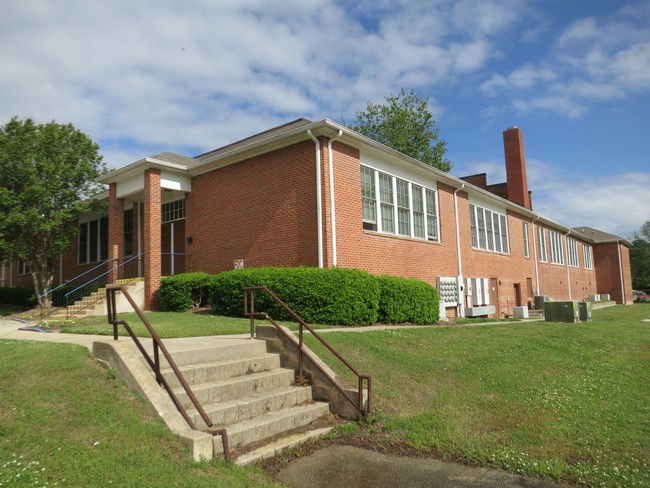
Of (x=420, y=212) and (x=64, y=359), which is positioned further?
(x=420, y=212)

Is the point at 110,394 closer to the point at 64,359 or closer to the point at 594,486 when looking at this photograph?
the point at 64,359

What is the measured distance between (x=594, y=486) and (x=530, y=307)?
81.7 feet

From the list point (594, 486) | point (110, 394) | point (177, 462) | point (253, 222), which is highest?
point (253, 222)

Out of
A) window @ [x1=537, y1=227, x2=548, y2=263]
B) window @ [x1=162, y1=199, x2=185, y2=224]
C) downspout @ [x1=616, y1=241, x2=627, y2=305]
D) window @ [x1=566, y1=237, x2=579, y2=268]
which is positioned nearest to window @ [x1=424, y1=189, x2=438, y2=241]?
A: window @ [x1=162, y1=199, x2=185, y2=224]

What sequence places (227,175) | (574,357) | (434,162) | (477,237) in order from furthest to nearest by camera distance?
(434,162) → (477,237) → (227,175) → (574,357)

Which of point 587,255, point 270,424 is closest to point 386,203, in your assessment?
point 270,424

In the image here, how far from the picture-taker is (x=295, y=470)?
4594 millimetres

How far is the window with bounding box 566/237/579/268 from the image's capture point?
37.1 metres

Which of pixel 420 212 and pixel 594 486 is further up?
pixel 420 212

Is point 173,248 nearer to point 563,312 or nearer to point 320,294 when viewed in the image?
point 320,294

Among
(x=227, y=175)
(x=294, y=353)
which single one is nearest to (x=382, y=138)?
(x=227, y=175)

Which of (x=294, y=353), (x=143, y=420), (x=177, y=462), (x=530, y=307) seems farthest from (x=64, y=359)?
(x=530, y=307)

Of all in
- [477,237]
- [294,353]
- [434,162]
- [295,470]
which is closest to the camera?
[295,470]

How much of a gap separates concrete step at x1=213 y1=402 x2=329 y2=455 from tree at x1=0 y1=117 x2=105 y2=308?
13905 mm
